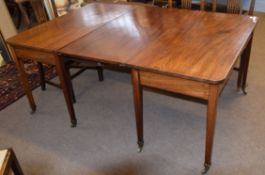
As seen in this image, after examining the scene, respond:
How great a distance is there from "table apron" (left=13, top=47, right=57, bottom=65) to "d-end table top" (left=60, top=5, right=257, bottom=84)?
160mm

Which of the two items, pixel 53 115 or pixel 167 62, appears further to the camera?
pixel 53 115

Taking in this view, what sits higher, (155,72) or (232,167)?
(155,72)

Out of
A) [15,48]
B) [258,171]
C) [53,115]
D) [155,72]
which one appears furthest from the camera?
[53,115]

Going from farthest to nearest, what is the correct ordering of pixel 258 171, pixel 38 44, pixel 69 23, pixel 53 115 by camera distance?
pixel 53 115 < pixel 69 23 < pixel 38 44 < pixel 258 171

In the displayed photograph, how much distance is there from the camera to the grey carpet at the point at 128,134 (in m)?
1.69

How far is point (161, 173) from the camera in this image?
162 cm

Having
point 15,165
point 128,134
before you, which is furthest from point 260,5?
point 15,165

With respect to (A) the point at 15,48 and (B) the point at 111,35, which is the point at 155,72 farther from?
(A) the point at 15,48

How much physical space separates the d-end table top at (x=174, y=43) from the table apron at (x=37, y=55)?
160mm

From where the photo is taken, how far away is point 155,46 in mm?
1557

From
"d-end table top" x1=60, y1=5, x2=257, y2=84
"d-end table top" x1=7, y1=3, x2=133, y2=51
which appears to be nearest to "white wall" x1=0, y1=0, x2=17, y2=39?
"d-end table top" x1=7, y1=3, x2=133, y2=51

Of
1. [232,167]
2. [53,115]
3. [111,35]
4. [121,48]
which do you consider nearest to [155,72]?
[121,48]

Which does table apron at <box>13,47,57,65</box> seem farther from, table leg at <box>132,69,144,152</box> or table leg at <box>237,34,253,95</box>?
table leg at <box>237,34,253,95</box>

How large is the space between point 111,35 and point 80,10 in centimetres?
75
